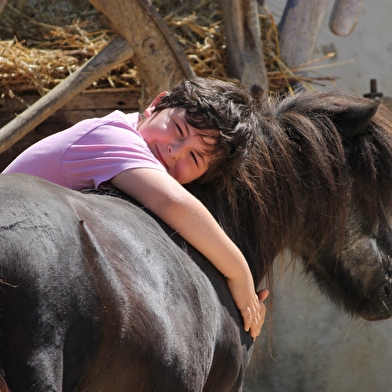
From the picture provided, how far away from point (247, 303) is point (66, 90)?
1.34 meters

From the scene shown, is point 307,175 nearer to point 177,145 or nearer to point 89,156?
point 177,145

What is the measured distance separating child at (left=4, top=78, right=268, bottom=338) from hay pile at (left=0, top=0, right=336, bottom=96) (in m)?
1.22

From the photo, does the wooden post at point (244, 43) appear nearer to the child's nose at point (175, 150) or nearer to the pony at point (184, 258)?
the pony at point (184, 258)

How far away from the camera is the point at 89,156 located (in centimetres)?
137

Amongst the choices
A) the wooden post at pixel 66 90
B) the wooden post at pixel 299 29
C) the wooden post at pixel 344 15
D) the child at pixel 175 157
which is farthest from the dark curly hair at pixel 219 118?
the wooden post at pixel 299 29

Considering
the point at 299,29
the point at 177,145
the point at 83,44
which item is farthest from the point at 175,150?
the point at 299,29

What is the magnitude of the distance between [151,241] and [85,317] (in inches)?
10.8

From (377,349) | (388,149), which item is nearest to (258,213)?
(388,149)

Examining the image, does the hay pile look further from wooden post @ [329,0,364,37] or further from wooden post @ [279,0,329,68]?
wooden post @ [329,0,364,37]

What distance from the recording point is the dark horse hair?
1.62 m

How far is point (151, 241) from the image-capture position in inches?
45.9

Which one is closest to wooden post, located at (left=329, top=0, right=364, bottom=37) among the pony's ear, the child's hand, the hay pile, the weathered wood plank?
the hay pile

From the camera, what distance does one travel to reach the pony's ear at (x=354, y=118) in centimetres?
172

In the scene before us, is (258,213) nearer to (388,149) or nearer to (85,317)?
(388,149)
